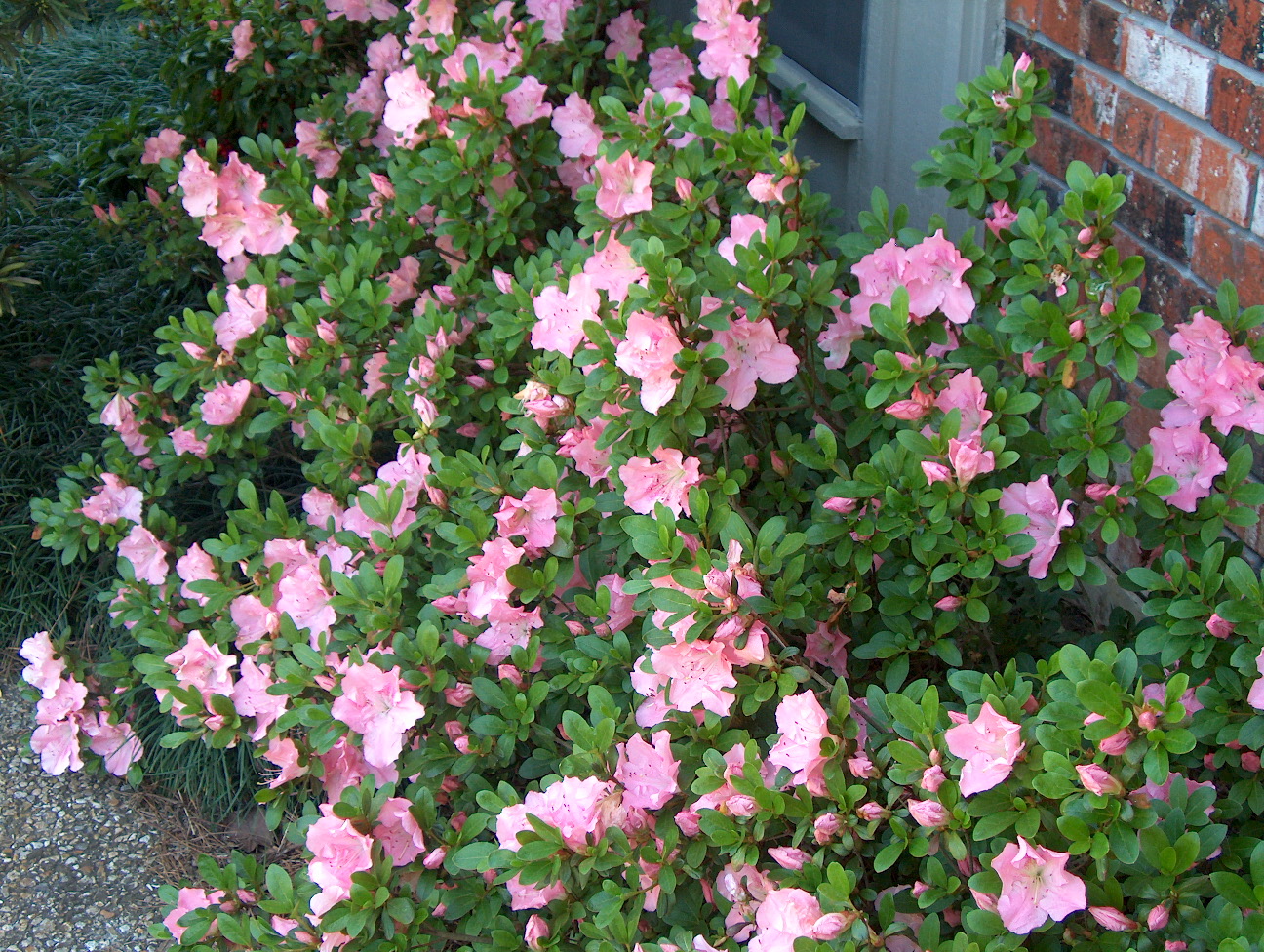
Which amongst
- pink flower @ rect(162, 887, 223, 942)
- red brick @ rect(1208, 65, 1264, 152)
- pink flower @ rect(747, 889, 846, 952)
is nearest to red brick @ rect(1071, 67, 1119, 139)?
red brick @ rect(1208, 65, 1264, 152)

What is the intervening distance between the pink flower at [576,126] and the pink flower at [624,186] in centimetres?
47

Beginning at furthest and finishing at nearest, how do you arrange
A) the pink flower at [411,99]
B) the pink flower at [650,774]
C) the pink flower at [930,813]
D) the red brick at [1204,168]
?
the pink flower at [411,99] → the red brick at [1204,168] → the pink flower at [650,774] → the pink flower at [930,813]

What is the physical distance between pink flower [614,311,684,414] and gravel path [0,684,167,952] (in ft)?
5.28

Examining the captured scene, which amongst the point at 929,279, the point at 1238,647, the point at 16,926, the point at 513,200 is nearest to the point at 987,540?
the point at 1238,647

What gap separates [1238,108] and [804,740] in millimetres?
1082

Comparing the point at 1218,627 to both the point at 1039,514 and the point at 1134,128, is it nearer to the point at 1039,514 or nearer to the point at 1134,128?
the point at 1039,514

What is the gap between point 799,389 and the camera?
1.90m

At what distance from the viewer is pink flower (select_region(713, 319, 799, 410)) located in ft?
5.52

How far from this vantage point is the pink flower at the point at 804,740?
1.37 meters

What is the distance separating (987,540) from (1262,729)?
371mm

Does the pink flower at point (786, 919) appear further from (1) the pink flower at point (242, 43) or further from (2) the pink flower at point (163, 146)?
(1) the pink flower at point (242, 43)

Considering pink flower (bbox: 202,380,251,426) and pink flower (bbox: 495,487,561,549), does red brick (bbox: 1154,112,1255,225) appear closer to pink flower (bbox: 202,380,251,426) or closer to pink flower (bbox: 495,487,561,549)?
pink flower (bbox: 495,487,561,549)

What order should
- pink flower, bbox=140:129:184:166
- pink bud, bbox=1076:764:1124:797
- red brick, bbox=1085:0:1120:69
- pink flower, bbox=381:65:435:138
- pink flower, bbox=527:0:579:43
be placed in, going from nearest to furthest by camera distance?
1. pink bud, bbox=1076:764:1124:797
2. red brick, bbox=1085:0:1120:69
3. pink flower, bbox=381:65:435:138
4. pink flower, bbox=527:0:579:43
5. pink flower, bbox=140:129:184:166

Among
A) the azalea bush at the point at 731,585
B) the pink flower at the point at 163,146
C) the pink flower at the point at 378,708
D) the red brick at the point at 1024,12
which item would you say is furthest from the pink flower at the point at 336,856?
the pink flower at the point at 163,146
